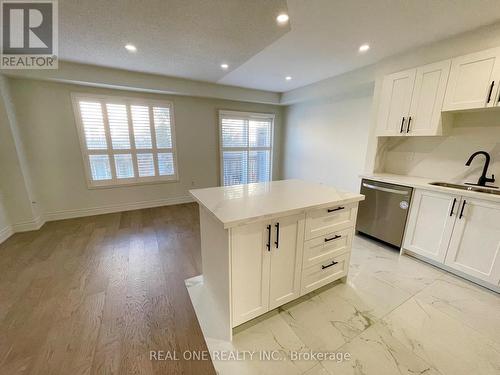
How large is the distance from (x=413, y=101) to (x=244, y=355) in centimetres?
319

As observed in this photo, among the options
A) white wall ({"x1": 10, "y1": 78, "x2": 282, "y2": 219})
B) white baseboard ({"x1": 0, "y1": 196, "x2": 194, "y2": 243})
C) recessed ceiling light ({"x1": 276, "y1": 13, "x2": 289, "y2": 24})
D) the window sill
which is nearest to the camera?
recessed ceiling light ({"x1": 276, "y1": 13, "x2": 289, "y2": 24})

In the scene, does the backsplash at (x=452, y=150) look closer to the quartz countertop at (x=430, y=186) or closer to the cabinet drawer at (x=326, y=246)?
the quartz countertop at (x=430, y=186)

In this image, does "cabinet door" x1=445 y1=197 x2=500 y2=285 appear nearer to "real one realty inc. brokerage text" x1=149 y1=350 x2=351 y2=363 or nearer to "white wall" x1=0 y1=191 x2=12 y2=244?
"real one realty inc. brokerage text" x1=149 y1=350 x2=351 y2=363

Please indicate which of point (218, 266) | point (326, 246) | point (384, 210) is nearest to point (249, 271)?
point (218, 266)

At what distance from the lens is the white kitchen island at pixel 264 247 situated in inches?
51.3

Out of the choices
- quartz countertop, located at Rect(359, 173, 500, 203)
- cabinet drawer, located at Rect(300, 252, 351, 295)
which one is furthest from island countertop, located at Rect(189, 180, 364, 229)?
quartz countertop, located at Rect(359, 173, 500, 203)

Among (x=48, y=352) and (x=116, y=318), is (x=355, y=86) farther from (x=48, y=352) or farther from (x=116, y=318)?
(x=48, y=352)

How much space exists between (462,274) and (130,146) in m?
5.21

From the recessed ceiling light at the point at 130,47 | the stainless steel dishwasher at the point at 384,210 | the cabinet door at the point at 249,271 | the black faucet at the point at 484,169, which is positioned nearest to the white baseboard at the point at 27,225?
the recessed ceiling light at the point at 130,47

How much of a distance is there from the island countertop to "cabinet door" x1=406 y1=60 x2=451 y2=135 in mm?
1492

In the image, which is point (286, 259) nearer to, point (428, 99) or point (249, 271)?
point (249, 271)

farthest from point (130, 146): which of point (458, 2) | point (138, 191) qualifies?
point (458, 2)

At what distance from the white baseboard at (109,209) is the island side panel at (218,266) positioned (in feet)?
9.74

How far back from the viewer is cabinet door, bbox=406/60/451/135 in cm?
214
